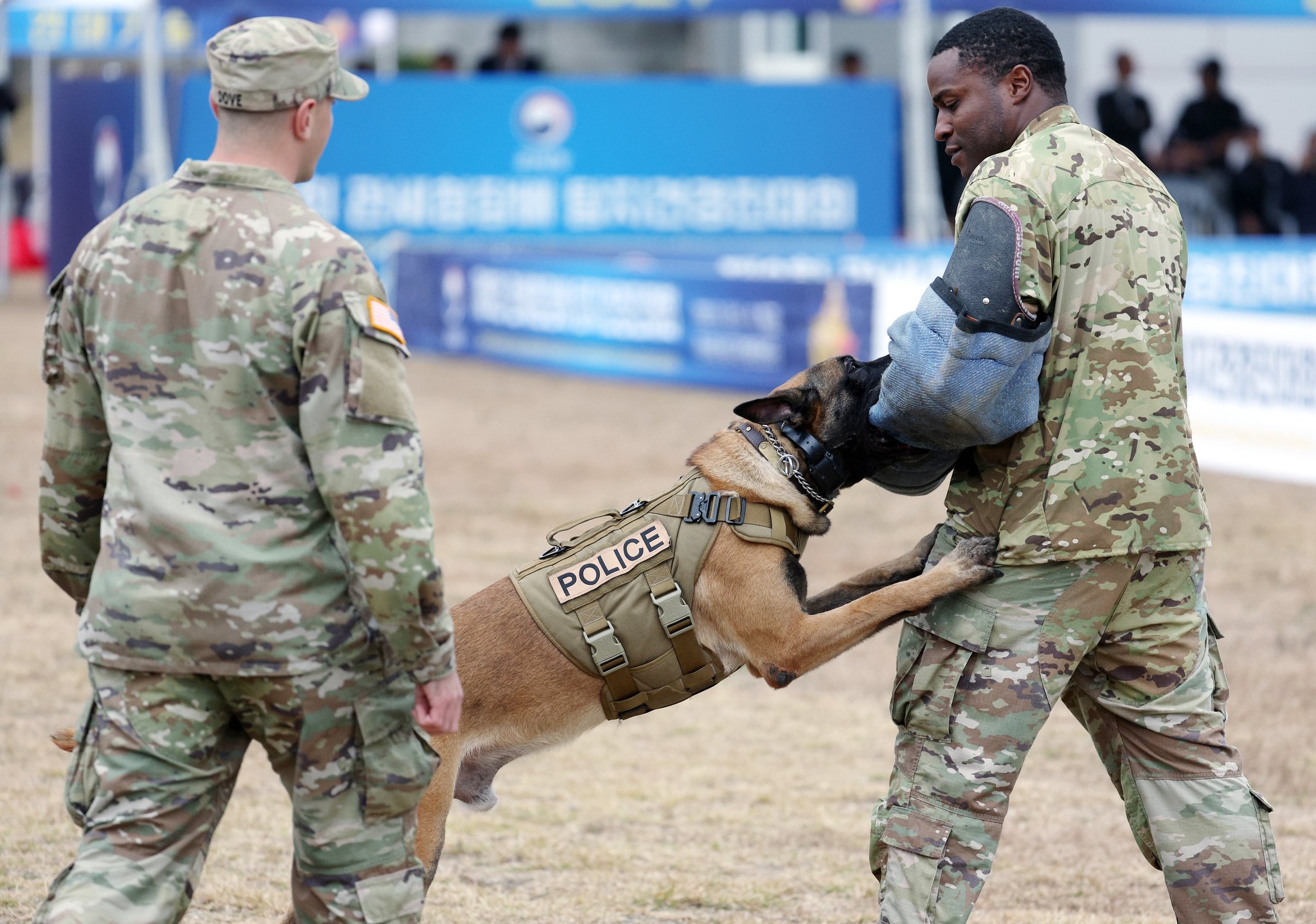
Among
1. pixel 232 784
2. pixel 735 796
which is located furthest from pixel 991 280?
pixel 735 796

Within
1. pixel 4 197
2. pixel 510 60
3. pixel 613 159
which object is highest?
pixel 510 60

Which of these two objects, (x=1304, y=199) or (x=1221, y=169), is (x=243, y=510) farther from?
(x=1304, y=199)

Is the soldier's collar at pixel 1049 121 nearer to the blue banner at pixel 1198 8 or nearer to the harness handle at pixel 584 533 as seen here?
the harness handle at pixel 584 533

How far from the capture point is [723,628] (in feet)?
11.7

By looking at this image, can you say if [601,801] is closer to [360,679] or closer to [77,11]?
[360,679]

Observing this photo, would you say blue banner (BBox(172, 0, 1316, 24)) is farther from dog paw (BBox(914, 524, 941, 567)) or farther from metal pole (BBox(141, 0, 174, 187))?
dog paw (BBox(914, 524, 941, 567))

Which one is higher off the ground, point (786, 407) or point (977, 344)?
point (977, 344)

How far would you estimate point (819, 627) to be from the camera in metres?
3.46

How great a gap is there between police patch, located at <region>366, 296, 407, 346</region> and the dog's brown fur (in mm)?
1242

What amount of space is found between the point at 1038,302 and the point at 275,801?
10.3 ft

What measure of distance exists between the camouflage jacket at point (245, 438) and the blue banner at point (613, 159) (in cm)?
1476

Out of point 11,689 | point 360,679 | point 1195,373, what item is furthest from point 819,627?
point 1195,373

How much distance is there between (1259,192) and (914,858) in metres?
16.7

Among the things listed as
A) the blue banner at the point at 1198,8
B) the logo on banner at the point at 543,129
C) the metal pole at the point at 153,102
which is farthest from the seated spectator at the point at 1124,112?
the metal pole at the point at 153,102
